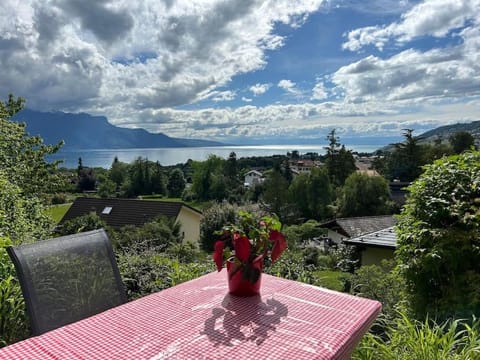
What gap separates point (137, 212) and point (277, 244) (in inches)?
756

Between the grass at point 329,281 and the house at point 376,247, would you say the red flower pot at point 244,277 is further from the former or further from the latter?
the house at point 376,247

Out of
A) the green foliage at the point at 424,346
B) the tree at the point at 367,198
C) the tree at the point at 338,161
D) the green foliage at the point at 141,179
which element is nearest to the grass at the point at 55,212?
the green foliage at the point at 424,346

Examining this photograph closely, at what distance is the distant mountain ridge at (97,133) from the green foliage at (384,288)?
1562 inches

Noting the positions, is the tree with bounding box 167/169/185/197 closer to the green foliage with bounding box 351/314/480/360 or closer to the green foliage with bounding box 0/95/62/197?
the green foliage with bounding box 0/95/62/197

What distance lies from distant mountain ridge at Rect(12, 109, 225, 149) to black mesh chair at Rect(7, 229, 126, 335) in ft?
132

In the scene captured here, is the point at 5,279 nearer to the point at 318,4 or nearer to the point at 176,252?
the point at 176,252

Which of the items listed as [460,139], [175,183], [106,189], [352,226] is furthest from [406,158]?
[106,189]

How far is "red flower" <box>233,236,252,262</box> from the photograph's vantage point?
1.57m

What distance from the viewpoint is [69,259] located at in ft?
6.09

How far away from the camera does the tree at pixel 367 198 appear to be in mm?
28719

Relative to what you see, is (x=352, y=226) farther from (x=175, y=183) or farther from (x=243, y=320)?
(x=175, y=183)

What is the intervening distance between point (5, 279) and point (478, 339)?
109 inches

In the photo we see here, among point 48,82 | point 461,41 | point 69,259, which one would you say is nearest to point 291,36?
point 461,41

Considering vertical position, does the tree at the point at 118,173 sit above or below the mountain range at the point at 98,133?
below
